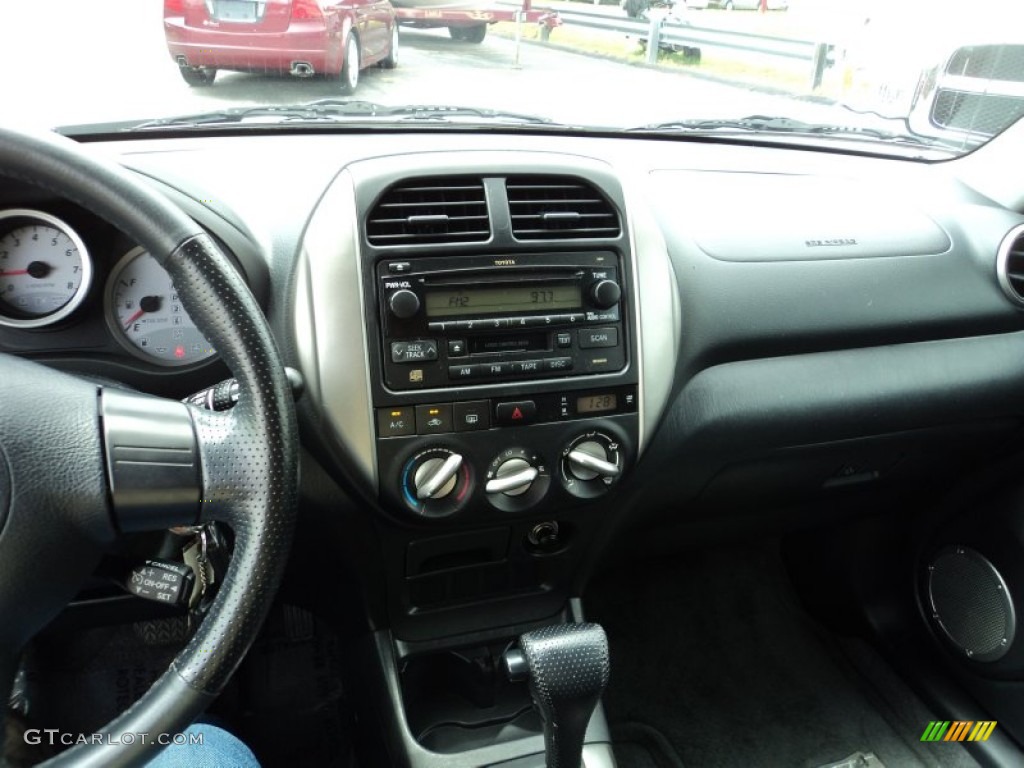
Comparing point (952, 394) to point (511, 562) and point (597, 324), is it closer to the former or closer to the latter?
point (597, 324)

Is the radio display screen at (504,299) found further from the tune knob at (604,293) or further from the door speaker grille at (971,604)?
the door speaker grille at (971,604)

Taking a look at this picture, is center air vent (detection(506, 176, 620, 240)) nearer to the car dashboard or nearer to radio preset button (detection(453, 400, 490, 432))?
the car dashboard

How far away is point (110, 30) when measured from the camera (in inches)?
58.4

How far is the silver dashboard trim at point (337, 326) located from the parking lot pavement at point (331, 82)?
0.46 m

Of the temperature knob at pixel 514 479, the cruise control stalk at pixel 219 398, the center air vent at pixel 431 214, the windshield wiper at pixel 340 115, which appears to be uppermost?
the windshield wiper at pixel 340 115

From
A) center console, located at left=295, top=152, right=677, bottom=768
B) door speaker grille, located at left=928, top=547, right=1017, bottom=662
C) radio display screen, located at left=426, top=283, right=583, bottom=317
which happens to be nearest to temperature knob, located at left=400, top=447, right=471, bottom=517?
center console, located at left=295, top=152, right=677, bottom=768

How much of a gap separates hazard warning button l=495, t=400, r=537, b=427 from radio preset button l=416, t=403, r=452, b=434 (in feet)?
0.25

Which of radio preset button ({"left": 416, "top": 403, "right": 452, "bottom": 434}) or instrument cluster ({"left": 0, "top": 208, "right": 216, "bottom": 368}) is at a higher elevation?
instrument cluster ({"left": 0, "top": 208, "right": 216, "bottom": 368})

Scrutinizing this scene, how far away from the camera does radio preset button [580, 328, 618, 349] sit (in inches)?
52.0

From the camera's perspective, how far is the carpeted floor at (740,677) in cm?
200

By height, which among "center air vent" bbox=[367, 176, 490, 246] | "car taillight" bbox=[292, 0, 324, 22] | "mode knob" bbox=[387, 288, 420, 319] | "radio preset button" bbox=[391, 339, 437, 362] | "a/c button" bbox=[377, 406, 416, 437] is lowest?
"a/c button" bbox=[377, 406, 416, 437]

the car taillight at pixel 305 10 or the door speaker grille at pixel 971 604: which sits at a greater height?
the car taillight at pixel 305 10

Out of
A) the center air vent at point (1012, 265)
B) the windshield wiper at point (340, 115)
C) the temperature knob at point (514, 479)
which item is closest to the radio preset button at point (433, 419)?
the temperature knob at point (514, 479)

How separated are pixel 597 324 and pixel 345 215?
1.38 ft
